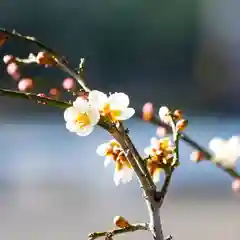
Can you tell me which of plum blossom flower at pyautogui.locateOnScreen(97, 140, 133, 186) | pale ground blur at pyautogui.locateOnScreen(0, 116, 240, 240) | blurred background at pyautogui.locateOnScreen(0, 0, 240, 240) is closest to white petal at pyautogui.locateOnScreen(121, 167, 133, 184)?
plum blossom flower at pyautogui.locateOnScreen(97, 140, 133, 186)

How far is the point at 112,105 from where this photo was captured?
37 cm

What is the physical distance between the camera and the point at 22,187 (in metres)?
2.16

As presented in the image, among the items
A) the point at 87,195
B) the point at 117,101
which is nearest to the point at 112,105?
the point at 117,101

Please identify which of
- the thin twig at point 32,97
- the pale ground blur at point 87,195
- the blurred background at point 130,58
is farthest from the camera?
the blurred background at point 130,58

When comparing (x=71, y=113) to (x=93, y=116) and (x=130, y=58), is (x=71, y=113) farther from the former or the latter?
(x=130, y=58)

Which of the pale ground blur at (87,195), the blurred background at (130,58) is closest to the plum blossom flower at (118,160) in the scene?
the pale ground blur at (87,195)

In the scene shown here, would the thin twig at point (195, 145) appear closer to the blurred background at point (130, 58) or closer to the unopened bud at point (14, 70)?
the unopened bud at point (14, 70)

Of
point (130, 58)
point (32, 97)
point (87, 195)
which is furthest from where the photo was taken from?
point (130, 58)

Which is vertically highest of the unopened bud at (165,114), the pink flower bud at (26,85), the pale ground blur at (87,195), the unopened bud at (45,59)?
the pale ground blur at (87,195)

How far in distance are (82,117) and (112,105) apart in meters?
0.02

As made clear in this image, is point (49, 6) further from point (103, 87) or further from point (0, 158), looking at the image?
point (0, 158)

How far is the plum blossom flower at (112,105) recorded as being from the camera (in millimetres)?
362

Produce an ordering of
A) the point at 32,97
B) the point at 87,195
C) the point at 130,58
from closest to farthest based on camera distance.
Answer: the point at 32,97 < the point at 87,195 < the point at 130,58

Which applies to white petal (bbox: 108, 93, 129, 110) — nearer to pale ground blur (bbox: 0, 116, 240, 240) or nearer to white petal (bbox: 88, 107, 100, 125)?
white petal (bbox: 88, 107, 100, 125)
